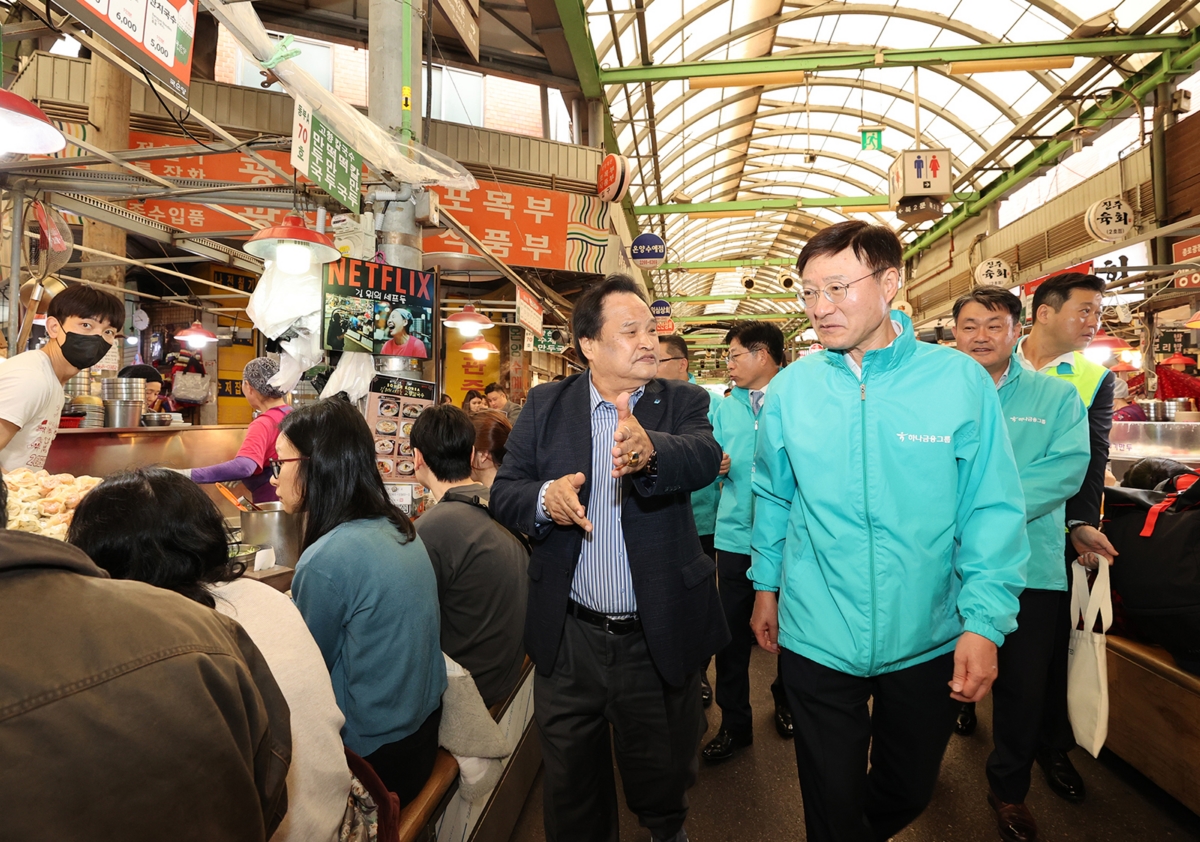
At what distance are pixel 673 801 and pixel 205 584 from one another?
1.71 meters

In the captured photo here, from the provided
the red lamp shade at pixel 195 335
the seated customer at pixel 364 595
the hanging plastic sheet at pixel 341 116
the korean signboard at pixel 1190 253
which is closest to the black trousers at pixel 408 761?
the seated customer at pixel 364 595

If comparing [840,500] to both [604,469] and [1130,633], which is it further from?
[1130,633]

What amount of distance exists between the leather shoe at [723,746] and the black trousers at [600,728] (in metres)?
1.20

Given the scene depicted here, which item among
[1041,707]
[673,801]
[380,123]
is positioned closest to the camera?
[673,801]

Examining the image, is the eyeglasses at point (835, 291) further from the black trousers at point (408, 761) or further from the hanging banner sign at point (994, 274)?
the hanging banner sign at point (994, 274)

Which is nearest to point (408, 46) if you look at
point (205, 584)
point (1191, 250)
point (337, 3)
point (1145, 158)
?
point (205, 584)

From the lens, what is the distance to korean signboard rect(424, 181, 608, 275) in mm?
9047

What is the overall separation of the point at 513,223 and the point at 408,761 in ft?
26.8

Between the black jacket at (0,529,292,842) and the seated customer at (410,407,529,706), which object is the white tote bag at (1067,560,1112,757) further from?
the black jacket at (0,529,292,842)

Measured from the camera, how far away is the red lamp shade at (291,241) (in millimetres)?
3223

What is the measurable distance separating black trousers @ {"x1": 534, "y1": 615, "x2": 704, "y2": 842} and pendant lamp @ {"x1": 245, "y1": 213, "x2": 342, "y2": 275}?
2262 mm

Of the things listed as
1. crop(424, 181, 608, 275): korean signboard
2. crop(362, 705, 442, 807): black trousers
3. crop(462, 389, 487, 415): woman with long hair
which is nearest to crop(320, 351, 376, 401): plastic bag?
crop(362, 705, 442, 807): black trousers

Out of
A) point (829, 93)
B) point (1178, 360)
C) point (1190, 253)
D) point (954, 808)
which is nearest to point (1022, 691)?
point (954, 808)

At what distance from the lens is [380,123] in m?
3.98
